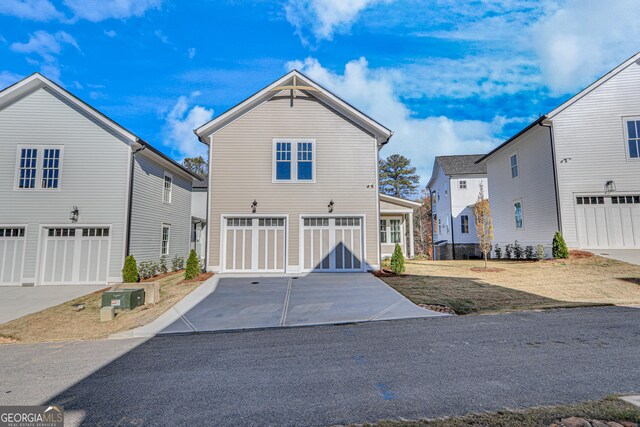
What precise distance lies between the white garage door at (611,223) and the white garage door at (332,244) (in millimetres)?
10308

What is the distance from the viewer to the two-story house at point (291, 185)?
13.4 meters

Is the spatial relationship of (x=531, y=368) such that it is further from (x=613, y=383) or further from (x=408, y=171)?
(x=408, y=171)

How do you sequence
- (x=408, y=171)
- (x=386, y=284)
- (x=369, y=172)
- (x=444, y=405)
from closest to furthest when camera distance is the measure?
1. (x=444, y=405)
2. (x=386, y=284)
3. (x=369, y=172)
4. (x=408, y=171)

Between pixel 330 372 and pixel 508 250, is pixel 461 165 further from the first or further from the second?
pixel 330 372

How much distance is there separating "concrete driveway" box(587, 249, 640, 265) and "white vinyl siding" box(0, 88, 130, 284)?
20.7 metres

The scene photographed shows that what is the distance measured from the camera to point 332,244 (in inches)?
535

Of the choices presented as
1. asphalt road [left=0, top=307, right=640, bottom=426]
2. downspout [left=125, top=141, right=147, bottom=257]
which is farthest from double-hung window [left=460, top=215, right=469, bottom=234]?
downspout [left=125, top=141, right=147, bottom=257]

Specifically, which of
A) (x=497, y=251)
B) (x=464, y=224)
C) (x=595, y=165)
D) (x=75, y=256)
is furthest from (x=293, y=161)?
(x=464, y=224)

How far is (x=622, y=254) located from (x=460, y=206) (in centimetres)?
1486

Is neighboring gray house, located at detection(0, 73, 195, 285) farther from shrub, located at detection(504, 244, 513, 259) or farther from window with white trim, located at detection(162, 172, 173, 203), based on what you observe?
shrub, located at detection(504, 244, 513, 259)

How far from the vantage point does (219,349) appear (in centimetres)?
531

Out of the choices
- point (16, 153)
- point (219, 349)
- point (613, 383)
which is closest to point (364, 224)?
point (219, 349)

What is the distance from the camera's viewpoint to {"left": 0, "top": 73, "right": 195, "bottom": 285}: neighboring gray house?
42.9 ft

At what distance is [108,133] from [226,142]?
531 centimetres
